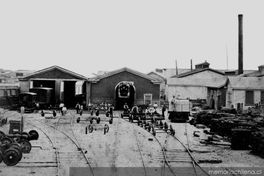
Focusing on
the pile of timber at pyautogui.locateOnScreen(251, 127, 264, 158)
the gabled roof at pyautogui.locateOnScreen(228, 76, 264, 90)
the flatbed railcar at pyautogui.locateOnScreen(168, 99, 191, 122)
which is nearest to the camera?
the pile of timber at pyautogui.locateOnScreen(251, 127, 264, 158)

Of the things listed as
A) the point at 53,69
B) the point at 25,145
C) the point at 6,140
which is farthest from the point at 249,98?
the point at 6,140

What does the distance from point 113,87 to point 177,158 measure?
27285mm

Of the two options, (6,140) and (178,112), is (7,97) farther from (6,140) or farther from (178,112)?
(6,140)

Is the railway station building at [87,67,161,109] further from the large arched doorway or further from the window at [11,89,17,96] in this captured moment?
the window at [11,89,17,96]

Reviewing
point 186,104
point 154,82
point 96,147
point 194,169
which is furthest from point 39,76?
point 194,169

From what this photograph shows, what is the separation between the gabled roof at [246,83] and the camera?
3556 centimetres

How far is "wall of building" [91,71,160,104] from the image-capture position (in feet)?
133

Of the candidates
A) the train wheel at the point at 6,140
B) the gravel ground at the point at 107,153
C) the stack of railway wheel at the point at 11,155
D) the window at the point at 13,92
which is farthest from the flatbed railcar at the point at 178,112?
the window at the point at 13,92

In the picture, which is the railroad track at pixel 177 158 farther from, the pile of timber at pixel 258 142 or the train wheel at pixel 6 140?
the train wheel at pixel 6 140

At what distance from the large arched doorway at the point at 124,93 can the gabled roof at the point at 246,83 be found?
10.5 m

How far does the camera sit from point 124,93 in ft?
128

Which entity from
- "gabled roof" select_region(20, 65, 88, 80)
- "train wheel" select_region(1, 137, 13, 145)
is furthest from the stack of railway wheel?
"gabled roof" select_region(20, 65, 88, 80)

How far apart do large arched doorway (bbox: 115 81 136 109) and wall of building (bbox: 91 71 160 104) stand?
22.9 inches

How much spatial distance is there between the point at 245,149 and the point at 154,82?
24.7 meters
